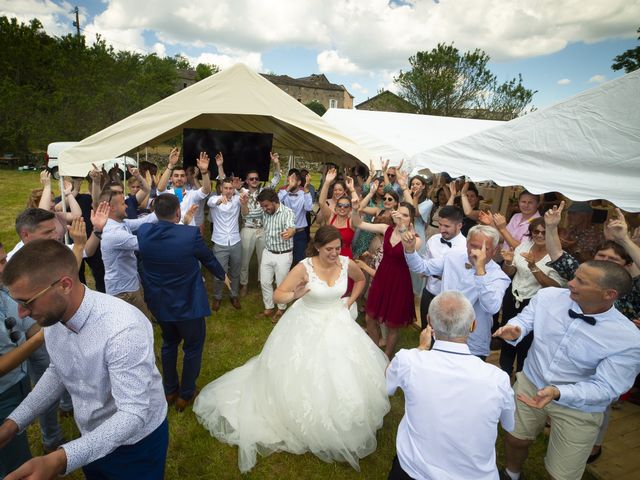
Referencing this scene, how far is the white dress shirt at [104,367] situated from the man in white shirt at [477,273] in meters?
2.57

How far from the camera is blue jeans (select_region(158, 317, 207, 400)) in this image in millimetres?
3641

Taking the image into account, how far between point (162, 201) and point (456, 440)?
9.87ft

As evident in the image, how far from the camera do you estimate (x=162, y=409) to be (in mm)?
2098

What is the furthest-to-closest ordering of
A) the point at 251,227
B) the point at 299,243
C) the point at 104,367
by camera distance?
the point at 299,243
the point at 251,227
the point at 104,367

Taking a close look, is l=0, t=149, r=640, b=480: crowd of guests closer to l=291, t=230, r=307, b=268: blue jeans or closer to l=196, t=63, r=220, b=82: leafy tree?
l=291, t=230, r=307, b=268: blue jeans

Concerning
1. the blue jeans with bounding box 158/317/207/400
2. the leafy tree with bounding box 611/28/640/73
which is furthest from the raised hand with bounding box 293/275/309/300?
the leafy tree with bounding box 611/28/640/73

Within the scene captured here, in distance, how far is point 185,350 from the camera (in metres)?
3.71

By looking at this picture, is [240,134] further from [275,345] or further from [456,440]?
[456,440]

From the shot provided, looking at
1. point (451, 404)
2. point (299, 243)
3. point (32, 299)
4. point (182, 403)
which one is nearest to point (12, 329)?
point (32, 299)

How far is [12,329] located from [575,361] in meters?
3.74

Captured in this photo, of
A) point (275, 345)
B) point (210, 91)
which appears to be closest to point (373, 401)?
point (275, 345)

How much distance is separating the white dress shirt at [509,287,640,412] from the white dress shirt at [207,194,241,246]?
14.4 feet

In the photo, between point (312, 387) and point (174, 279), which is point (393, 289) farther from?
point (174, 279)

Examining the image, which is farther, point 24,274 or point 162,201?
point 162,201
